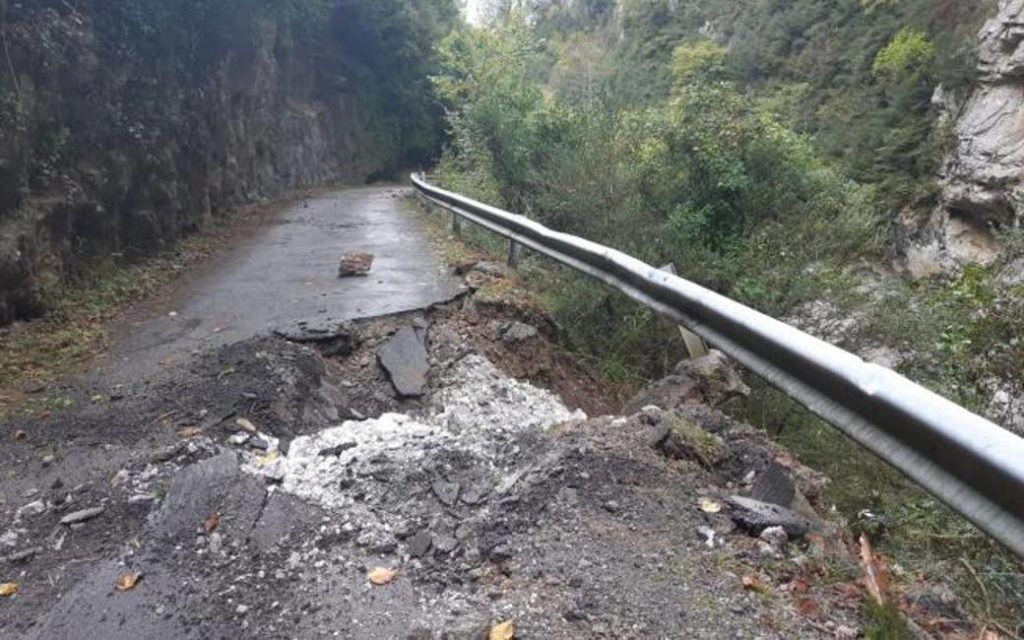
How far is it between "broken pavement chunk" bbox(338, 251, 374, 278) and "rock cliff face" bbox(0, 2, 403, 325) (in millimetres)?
2777

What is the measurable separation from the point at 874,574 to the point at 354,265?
273 inches

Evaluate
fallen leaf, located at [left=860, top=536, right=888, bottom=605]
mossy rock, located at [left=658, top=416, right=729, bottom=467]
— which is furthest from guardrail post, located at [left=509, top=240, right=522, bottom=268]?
fallen leaf, located at [left=860, top=536, right=888, bottom=605]

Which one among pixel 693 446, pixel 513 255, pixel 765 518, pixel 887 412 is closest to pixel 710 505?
pixel 765 518

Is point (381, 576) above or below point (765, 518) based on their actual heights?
below

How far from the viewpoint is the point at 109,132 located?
9.02 meters

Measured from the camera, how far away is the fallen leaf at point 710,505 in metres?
2.74

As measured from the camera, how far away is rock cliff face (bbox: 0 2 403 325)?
6.86 metres

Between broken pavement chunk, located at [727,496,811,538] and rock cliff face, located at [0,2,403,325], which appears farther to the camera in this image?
rock cliff face, located at [0,2,403,325]

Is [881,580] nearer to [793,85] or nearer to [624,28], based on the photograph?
[793,85]

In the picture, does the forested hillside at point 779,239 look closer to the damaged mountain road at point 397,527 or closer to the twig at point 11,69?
the damaged mountain road at point 397,527

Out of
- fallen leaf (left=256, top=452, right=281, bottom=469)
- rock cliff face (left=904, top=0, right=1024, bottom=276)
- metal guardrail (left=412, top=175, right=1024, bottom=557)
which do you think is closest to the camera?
metal guardrail (left=412, top=175, right=1024, bottom=557)

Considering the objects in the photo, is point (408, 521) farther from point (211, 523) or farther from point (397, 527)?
point (211, 523)

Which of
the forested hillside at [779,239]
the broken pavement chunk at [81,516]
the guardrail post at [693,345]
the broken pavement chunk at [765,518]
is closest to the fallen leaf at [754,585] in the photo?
the broken pavement chunk at [765,518]

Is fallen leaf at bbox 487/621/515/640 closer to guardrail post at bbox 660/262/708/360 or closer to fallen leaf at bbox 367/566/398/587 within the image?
fallen leaf at bbox 367/566/398/587
